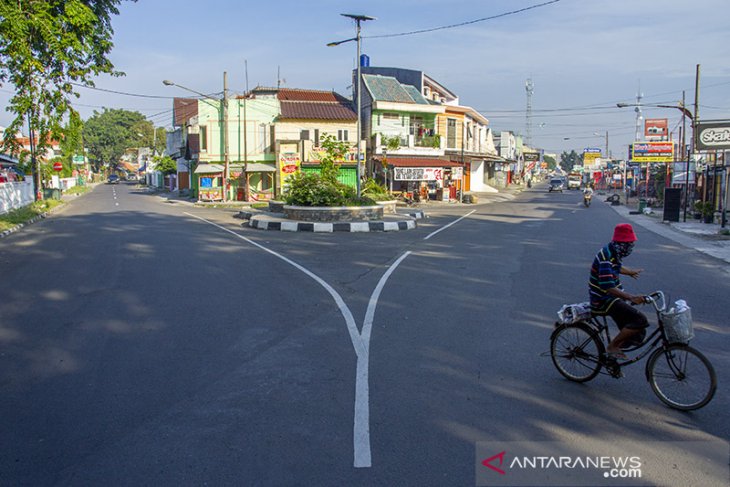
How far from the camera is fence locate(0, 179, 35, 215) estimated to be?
28.8m

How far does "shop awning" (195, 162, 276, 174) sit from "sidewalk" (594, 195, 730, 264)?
79.3 feet

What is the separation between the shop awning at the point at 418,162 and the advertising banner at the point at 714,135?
1981 cm

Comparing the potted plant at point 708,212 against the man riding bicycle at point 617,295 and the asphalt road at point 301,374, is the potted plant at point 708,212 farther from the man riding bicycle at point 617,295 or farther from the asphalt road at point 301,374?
the man riding bicycle at point 617,295

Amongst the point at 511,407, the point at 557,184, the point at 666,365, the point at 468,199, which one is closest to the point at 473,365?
the point at 511,407

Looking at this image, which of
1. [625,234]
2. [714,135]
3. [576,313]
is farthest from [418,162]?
[625,234]

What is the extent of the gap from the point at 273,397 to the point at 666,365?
11.7 ft

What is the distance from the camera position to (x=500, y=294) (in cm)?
1016

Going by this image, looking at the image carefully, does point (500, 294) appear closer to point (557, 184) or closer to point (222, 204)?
point (222, 204)

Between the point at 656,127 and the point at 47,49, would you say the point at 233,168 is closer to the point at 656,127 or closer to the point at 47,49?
the point at 47,49

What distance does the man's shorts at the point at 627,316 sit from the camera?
5582mm

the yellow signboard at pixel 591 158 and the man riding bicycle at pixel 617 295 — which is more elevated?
the yellow signboard at pixel 591 158

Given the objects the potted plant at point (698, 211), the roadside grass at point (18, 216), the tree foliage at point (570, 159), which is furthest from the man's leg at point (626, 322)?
the tree foliage at point (570, 159)

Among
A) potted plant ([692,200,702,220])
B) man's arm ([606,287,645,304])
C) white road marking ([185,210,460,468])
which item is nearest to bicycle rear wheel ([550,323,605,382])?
man's arm ([606,287,645,304])

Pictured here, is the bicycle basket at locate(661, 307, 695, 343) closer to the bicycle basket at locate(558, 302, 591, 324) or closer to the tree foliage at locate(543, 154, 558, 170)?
the bicycle basket at locate(558, 302, 591, 324)
